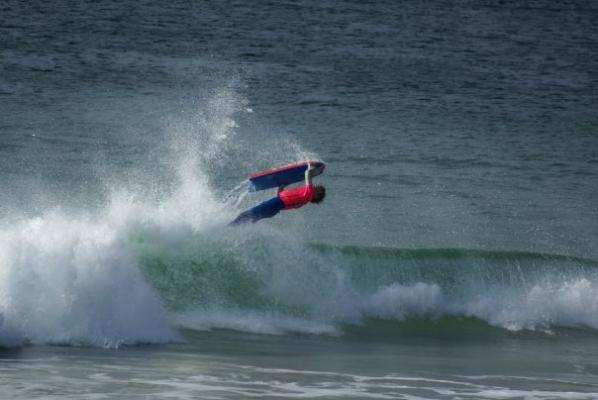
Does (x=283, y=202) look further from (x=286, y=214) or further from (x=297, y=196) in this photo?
(x=286, y=214)

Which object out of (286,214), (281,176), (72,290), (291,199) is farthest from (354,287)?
(72,290)

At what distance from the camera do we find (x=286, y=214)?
24.7 m

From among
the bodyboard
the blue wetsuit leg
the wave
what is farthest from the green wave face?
the bodyboard

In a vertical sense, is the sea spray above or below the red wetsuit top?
below

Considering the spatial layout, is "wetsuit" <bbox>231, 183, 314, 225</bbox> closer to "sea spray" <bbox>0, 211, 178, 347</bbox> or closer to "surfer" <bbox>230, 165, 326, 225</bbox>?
"surfer" <bbox>230, 165, 326, 225</bbox>

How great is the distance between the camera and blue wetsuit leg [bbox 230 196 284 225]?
1827cm

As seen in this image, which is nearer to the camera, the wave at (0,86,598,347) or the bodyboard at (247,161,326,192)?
the wave at (0,86,598,347)

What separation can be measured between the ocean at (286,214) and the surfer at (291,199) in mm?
1740

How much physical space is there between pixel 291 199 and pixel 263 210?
1.54 ft

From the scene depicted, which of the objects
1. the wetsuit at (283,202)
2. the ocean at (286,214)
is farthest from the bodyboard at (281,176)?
the ocean at (286,214)

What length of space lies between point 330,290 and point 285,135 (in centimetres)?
1213

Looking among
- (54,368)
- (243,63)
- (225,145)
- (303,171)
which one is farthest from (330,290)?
(243,63)

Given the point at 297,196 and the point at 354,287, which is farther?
the point at 354,287

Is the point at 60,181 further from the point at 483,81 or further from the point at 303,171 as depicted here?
the point at 483,81
